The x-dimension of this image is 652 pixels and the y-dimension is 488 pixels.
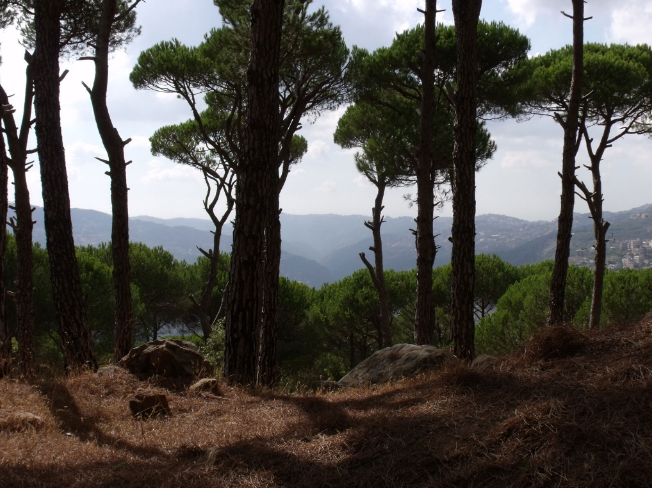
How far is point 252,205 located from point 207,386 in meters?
2.07

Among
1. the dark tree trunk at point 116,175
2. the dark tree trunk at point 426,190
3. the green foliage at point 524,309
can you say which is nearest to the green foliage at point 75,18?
the dark tree trunk at point 116,175

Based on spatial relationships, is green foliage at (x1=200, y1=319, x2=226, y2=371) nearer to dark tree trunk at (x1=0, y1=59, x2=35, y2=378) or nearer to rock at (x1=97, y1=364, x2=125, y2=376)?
dark tree trunk at (x1=0, y1=59, x2=35, y2=378)

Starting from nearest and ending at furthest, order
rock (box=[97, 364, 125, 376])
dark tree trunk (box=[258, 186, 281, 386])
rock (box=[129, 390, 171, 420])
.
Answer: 1. rock (box=[129, 390, 171, 420])
2. rock (box=[97, 364, 125, 376])
3. dark tree trunk (box=[258, 186, 281, 386])

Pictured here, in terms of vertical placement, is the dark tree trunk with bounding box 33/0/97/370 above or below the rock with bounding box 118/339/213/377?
above

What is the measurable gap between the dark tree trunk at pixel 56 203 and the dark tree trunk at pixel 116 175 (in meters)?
1.45

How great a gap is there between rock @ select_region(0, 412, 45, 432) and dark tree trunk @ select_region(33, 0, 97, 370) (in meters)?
2.67

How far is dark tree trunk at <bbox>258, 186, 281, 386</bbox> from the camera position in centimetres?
790

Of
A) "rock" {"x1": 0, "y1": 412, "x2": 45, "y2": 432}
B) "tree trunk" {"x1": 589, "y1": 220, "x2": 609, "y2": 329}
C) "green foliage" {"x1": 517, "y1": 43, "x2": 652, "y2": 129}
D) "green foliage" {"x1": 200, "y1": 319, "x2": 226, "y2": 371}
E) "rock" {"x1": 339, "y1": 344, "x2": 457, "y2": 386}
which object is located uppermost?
"green foliage" {"x1": 517, "y1": 43, "x2": 652, "y2": 129}

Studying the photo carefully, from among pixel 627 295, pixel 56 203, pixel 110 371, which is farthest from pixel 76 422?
pixel 627 295

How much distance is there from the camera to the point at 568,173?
9562mm

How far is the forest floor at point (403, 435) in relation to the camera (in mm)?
2408

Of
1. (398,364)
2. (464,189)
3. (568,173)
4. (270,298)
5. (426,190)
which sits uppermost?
(568,173)

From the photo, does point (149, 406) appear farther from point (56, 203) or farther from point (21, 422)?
point (56, 203)

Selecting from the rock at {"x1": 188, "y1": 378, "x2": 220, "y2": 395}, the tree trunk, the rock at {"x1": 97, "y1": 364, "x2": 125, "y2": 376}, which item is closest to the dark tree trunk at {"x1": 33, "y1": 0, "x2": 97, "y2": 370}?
the rock at {"x1": 97, "y1": 364, "x2": 125, "y2": 376}
